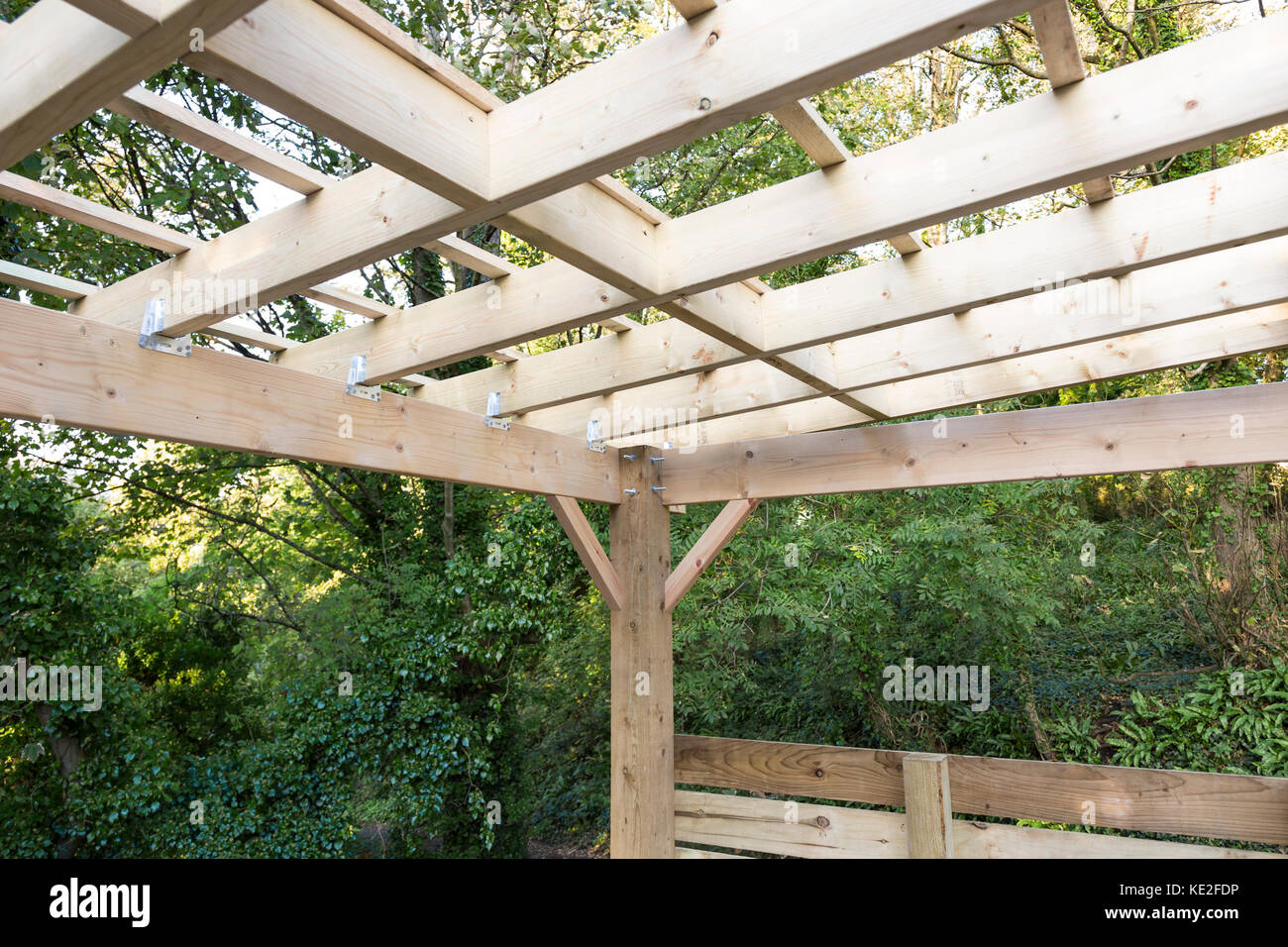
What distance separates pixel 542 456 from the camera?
3.65m

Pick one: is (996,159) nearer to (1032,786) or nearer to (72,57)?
(72,57)

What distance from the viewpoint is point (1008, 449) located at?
3.44m

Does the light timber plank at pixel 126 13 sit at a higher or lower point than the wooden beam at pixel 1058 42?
lower

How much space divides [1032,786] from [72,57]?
145 inches

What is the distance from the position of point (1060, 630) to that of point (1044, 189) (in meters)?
5.19

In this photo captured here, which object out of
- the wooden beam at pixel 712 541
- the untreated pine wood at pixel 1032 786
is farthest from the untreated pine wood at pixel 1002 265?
the untreated pine wood at pixel 1032 786

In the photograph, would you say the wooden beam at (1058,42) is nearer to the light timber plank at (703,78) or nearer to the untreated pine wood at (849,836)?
the light timber plank at (703,78)

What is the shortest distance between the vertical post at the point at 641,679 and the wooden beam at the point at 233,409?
0.66 metres

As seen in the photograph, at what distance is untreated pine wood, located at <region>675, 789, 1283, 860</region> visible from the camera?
334cm

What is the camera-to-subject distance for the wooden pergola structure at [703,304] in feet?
4.55

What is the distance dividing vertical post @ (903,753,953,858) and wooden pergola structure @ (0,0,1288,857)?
0.04 ft

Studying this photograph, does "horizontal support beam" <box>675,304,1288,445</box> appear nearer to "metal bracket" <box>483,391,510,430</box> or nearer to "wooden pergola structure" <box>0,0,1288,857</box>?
"wooden pergola structure" <box>0,0,1288,857</box>

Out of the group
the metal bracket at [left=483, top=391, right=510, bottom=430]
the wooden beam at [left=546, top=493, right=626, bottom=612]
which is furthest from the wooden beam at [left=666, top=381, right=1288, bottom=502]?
→ the metal bracket at [left=483, top=391, right=510, bottom=430]

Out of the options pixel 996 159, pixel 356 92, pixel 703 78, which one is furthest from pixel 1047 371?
pixel 356 92
